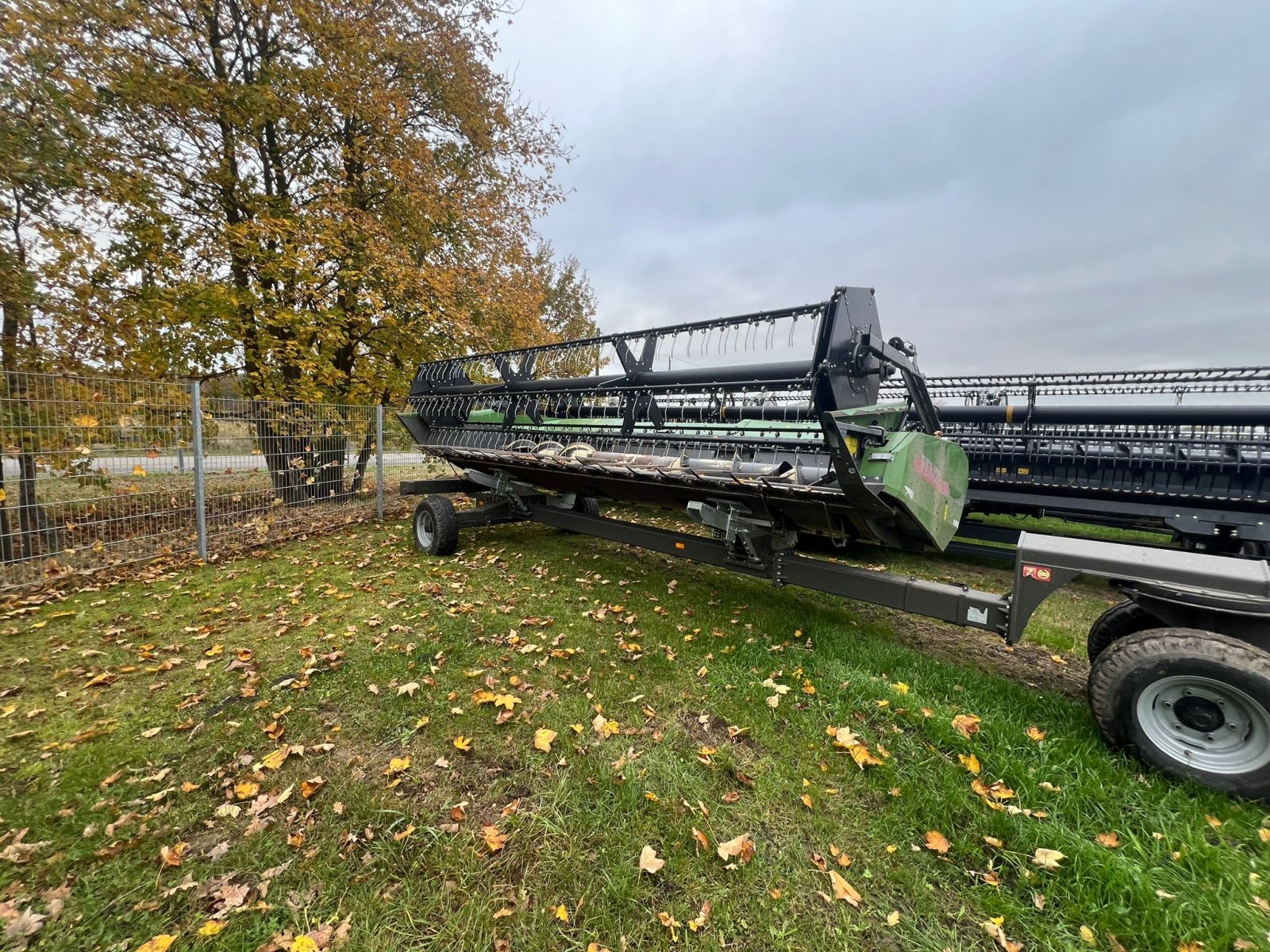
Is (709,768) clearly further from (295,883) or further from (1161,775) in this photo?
(1161,775)

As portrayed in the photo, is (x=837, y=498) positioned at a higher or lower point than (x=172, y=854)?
higher

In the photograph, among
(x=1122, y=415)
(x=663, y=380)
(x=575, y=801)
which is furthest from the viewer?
(x=1122, y=415)

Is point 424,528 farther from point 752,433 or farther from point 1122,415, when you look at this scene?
point 1122,415

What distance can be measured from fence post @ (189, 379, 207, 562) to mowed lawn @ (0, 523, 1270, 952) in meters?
1.83

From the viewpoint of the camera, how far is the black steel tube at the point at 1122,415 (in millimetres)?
5051

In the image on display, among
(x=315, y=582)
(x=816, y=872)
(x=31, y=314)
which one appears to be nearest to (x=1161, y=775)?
(x=816, y=872)

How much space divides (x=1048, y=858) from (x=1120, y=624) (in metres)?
1.70

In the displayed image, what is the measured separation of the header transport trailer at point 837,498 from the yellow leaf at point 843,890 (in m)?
1.70

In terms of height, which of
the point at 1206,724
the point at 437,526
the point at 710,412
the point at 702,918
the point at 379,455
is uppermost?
the point at 710,412

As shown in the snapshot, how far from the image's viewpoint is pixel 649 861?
1.89 m

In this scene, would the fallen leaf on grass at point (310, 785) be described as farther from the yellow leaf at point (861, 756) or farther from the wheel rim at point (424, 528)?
the wheel rim at point (424, 528)

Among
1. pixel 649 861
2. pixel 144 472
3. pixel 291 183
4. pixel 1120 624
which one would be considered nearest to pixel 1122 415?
pixel 1120 624

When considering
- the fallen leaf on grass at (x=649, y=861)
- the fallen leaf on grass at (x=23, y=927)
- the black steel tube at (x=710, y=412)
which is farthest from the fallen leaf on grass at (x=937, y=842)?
the fallen leaf on grass at (x=23, y=927)

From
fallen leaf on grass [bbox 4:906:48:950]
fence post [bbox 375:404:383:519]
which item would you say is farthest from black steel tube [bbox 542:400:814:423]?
fallen leaf on grass [bbox 4:906:48:950]
